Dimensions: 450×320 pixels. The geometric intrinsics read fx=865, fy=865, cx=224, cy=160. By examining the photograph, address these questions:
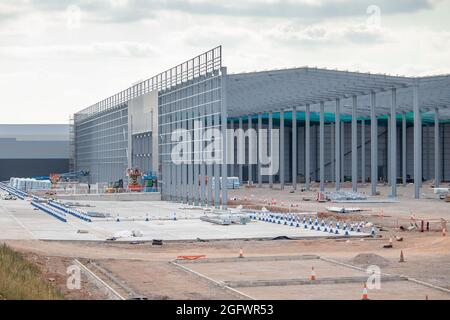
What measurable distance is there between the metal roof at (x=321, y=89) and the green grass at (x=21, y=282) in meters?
41.1

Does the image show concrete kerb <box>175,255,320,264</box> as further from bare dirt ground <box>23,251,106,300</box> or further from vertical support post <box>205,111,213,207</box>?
vertical support post <box>205,111,213,207</box>

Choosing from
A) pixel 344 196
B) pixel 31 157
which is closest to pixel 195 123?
pixel 344 196

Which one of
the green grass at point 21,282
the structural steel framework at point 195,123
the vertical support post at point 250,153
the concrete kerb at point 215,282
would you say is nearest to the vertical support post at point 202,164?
the structural steel framework at point 195,123

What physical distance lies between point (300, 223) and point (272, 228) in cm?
213

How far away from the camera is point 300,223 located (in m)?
41.9

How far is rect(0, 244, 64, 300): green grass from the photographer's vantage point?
690 inches

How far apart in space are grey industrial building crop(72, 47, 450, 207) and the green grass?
30.9m

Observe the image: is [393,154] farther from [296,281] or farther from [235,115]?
[296,281]

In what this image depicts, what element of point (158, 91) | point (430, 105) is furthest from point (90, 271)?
point (430, 105)

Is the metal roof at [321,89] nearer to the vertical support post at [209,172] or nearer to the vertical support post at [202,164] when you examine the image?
the vertical support post at [202,164]

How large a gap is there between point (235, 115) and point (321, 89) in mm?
31116

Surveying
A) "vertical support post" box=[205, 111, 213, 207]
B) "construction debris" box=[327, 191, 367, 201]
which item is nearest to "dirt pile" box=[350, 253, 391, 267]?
"vertical support post" box=[205, 111, 213, 207]

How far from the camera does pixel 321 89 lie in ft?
234
